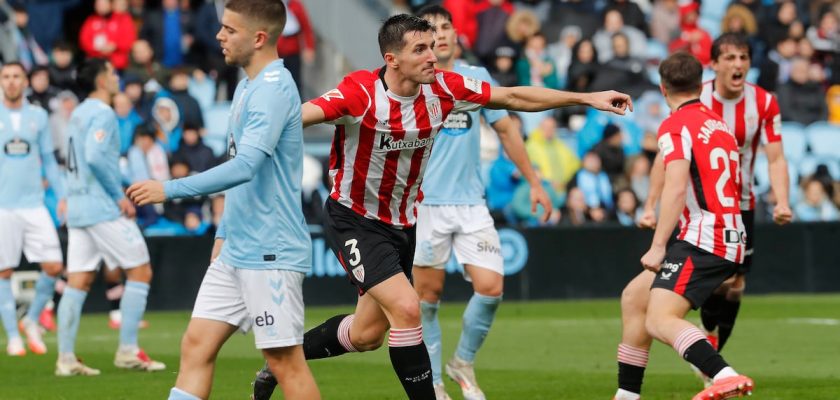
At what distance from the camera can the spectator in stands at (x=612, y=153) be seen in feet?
63.6

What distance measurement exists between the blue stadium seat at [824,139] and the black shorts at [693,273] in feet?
46.5

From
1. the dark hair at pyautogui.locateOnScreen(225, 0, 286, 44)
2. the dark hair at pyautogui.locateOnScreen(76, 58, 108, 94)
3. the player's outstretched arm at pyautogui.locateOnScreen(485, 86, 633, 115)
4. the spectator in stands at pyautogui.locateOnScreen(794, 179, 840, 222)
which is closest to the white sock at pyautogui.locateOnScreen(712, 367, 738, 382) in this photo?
the player's outstretched arm at pyautogui.locateOnScreen(485, 86, 633, 115)

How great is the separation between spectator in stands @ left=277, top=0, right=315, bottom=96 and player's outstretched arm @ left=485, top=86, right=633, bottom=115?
13.3 meters

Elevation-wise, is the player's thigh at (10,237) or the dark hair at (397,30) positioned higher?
the dark hair at (397,30)

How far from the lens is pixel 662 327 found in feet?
25.5

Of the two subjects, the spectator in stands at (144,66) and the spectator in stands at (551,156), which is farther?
the spectator in stands at (144,66)

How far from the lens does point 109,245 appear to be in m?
11.4

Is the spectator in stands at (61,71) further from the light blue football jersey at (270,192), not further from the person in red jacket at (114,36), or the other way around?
the light blue football jersey at (270,192)

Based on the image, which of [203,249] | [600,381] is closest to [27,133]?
[203,249]

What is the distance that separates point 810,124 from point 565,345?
34.6ft

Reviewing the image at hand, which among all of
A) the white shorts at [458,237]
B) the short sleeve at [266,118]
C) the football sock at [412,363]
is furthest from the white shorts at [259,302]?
the white shorts at [458,237]

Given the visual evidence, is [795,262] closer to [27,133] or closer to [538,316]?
[538,316]

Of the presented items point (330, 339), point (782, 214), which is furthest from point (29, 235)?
point (782, 214)

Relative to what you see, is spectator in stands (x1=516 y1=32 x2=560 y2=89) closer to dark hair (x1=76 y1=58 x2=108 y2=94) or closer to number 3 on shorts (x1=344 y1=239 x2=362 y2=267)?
dark hair (x1=76 y1=58 x2=108 y2=94)
